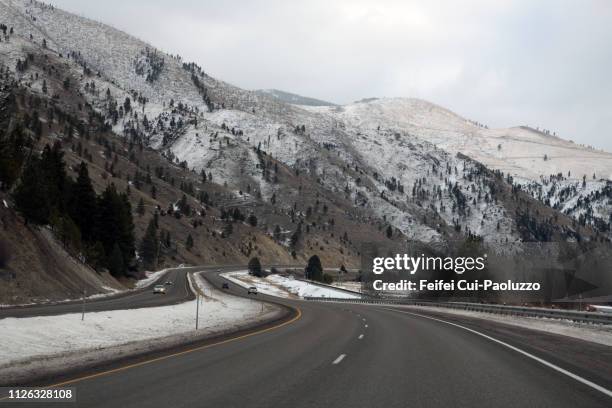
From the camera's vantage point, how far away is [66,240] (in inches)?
2425

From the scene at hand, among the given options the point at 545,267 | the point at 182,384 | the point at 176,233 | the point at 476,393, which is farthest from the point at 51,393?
the point at 176,233

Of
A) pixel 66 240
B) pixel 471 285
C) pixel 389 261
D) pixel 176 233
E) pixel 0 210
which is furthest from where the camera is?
pixel 176 233

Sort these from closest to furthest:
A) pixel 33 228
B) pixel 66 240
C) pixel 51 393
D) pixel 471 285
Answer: pixel 51 393 < pixel 33 228 < pixel 66 240 < pixel 471 285

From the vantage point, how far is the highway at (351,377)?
10.2 m

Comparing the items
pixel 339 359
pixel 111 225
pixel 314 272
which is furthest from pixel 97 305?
pixel 314 272

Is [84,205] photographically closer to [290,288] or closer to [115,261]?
[115,261]

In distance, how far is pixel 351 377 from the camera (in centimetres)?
1278

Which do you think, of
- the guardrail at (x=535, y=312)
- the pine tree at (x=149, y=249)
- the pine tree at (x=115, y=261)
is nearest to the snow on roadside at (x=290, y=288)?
the pine tree at (x=149, y=249)

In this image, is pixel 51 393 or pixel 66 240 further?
pixel 66 240

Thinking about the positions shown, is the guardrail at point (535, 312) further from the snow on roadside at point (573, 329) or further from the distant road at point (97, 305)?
the distant road at point (97, 305)

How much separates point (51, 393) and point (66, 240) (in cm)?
5470

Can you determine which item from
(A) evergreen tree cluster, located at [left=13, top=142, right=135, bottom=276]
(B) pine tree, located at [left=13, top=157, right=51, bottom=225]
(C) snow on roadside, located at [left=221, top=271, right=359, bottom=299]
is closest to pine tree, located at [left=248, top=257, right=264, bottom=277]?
(C) snow on roadside, located at [left=221, top=271, right=359, bottom=299]

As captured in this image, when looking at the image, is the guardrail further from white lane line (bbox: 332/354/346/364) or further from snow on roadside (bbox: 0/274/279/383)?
snow on roadside (bbox: 0/274/279/383)

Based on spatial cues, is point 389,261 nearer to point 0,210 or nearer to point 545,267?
point 545,267
